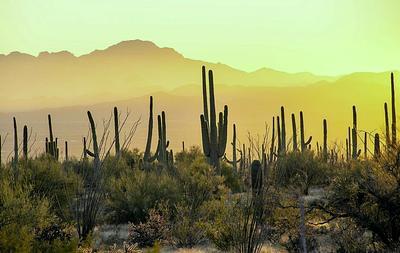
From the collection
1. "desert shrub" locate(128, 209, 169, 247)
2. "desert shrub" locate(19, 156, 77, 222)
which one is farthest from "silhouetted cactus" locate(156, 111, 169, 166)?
"desert shrub" locate(128, 209, 169, 247)

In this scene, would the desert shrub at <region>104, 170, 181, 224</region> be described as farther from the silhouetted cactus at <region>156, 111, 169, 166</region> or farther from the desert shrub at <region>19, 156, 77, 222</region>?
the silhouetted cactus at <region>156, 111, 169, 166</region>

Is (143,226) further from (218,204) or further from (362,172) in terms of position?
(362,172)

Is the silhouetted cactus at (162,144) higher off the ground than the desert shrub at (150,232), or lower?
higher

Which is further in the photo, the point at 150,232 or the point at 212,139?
the point at 212,139

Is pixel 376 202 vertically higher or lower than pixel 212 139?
lower

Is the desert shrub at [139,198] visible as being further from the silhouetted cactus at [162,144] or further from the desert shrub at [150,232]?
the silhouetted cactus at [162,144]

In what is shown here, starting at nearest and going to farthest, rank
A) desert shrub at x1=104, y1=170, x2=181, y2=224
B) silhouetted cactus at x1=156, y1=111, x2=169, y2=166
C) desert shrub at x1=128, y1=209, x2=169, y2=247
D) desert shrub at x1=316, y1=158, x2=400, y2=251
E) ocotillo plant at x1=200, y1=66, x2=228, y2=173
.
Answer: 1. desert shrub at x1=316, y1=158, x2=400, y2=251
2. desert shrub at x1=128, y1=209, x2=169, y2=247
3. desert shrub at x1=104, y1=170, x2=181, y2=224
4. ocotillo plant at x1=200, y1=66, x2=228, y2=173
5. silhouetted cactus at x1=156, y1=111, x2=169, y2=166

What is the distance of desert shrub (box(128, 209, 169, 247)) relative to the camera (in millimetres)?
14297

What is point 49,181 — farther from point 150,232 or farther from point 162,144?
point 162,144

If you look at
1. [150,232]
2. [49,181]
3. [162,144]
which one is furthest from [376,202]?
[162,144]

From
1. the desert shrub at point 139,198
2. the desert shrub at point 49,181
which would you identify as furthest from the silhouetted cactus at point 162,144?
the desert shrub at point 139,198

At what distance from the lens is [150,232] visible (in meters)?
14.4

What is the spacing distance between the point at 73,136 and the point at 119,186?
14112 cm

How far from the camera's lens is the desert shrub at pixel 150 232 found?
1430 centimetres
